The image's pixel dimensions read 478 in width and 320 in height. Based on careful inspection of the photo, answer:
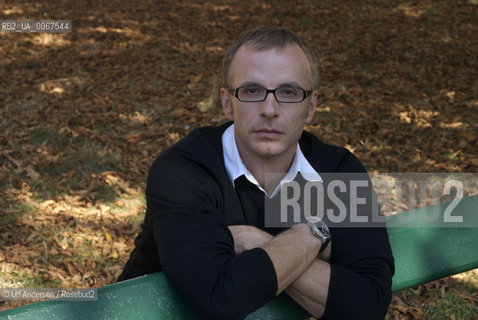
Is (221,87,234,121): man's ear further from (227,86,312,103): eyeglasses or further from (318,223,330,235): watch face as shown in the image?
(318,223,330,235): watch face

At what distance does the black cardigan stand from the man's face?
214mm

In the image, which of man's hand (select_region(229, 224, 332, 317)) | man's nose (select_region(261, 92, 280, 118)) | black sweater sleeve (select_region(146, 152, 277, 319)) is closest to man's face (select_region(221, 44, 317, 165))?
man's nose (select_region(261, 92, 280, 118))

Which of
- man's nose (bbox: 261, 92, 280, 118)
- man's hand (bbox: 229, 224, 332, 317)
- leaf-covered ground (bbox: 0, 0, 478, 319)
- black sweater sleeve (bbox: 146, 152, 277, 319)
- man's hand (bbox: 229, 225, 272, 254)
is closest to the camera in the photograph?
black sweater sleeve (bbox: 146, 152, 277, 319)

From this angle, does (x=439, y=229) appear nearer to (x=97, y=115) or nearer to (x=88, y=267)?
(x=88, y=267)

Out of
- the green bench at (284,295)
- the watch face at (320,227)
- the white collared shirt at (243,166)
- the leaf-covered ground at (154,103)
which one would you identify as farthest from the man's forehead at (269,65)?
the leaf-covered ground at (154,103)

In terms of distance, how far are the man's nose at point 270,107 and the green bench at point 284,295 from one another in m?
0.91

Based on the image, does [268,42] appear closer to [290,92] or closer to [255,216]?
[290,92]

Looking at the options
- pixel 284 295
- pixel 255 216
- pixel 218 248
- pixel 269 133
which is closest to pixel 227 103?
pixel 269 133

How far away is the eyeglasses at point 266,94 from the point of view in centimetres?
272

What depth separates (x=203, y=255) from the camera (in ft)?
7.42

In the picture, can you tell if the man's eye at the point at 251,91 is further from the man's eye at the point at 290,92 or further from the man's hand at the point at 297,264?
the man's hand at the point at 297,264

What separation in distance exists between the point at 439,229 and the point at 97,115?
19.9 feet

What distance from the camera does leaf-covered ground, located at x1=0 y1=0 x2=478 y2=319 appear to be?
5180 millimetres

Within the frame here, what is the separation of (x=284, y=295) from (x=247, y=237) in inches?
12.7
